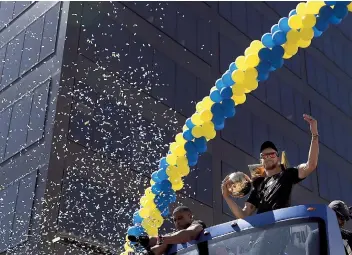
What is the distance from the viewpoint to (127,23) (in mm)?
21250

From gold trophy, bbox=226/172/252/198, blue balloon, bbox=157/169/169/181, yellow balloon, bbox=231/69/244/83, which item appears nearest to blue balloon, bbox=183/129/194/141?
blue balloon, bbox=157/169/169/181

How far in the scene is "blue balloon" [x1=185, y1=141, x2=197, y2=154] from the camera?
7066 mm

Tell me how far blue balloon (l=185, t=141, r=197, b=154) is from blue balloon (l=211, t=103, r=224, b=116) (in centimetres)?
45

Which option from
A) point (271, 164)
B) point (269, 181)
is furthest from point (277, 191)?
point (271, 164)

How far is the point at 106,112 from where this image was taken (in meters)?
19.0

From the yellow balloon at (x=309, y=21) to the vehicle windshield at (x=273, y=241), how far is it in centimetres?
221

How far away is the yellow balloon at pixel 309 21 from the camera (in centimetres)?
646

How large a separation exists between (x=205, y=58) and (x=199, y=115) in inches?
697

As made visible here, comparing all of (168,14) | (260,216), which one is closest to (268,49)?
(260,216)

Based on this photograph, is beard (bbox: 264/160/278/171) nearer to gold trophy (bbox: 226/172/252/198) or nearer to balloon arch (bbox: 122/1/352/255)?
gold trophy (bbox: 226/172/252/198)

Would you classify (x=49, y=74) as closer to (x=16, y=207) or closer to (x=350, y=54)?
(x=16, y=207)

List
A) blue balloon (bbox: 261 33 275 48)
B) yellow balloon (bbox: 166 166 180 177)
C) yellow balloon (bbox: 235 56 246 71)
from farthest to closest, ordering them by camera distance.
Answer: yellow balloon (bbox: 166 166 180 177) → yellow balloon (bbox: 235 56 246 71) → blue balloon (bbox: 261 33 275 48)

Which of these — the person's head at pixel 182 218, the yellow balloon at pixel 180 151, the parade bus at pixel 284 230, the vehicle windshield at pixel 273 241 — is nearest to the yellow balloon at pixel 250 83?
the yellow balloon at pixel 180 151

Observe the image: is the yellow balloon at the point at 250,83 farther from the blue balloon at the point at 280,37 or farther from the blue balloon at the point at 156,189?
the blue balloon at the point at 156,189
